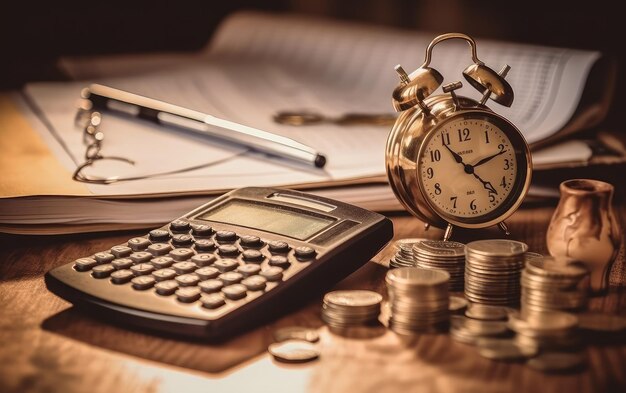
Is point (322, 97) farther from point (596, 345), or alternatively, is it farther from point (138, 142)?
point (596, 345)

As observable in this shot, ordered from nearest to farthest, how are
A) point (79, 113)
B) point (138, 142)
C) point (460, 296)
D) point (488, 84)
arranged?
point (460, 296) → point (488, 84) → point (138, 142) → point (79, 113)

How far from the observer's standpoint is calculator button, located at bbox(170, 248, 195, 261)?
0.86m

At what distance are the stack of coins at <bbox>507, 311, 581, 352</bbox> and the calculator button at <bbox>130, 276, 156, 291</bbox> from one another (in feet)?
1.06

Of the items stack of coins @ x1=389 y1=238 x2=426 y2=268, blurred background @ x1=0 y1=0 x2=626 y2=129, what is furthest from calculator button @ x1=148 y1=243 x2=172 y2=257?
blurred background @ x1=0 y1=0 x2=626 y2=129

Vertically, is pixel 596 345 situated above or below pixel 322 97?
below

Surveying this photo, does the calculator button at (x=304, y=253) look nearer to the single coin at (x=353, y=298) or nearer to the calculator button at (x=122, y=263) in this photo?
the single coin at (x=353, y=298)

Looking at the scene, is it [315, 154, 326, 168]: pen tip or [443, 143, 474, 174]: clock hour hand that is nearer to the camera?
[443, 143, 474, 174]: clock hour hand

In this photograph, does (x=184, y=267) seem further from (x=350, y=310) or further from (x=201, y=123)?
(x=201, y=123)

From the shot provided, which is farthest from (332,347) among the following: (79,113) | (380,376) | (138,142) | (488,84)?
(79,113)

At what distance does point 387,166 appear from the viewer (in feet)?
3.34

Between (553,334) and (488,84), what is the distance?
365 millimetres

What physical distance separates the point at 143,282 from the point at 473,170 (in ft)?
1.36

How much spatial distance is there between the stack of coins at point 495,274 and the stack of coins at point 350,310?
3.7 inches

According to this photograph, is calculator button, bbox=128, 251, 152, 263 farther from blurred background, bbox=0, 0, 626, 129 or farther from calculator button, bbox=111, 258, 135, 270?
blurred background, bbox=0, 0, 626, 129
